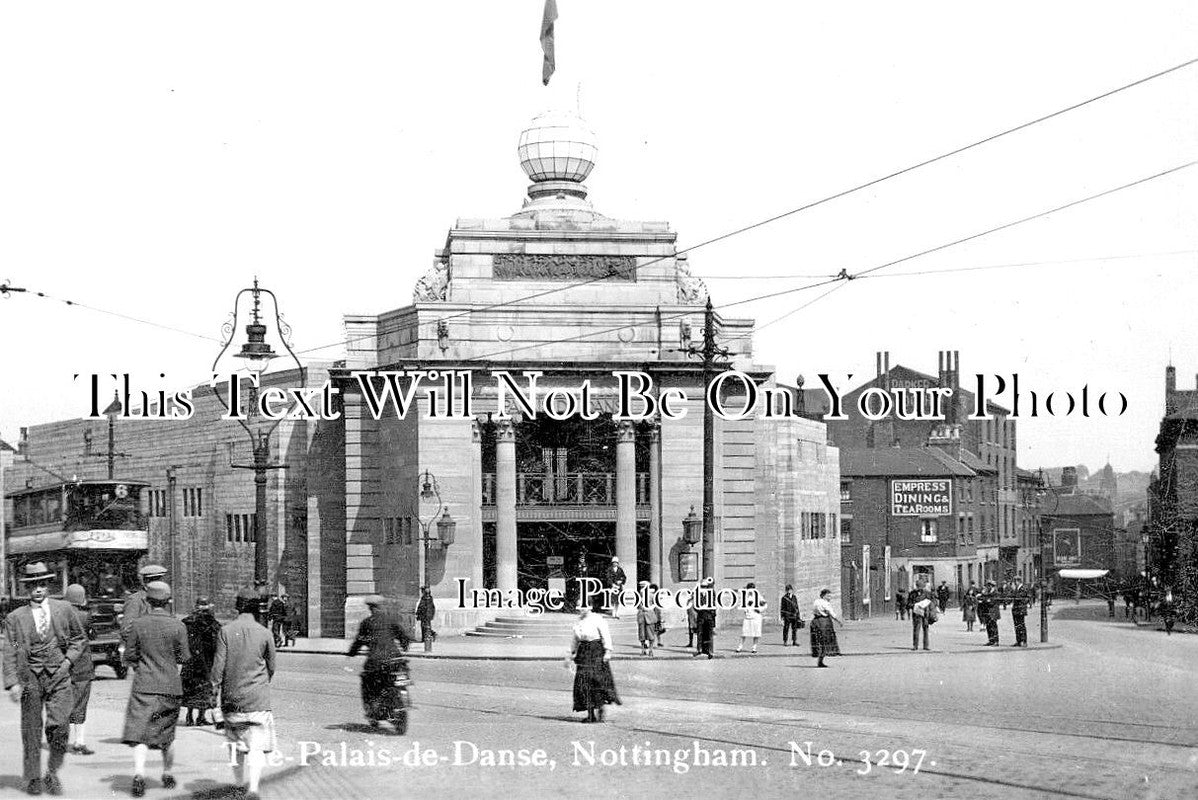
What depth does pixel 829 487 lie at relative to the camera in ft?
166

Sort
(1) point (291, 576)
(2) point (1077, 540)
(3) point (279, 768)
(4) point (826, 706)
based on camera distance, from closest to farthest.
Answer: (3) point (279, 768) < (4) point (826, 706) < (1) point (291, 576) < (2) point (1077, 540)

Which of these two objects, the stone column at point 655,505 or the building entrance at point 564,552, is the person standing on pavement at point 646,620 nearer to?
the stone column at point 655,505

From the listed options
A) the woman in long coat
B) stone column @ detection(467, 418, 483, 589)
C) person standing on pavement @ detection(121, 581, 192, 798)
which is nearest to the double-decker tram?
stone column @ detection(467, 418, 483, 589)

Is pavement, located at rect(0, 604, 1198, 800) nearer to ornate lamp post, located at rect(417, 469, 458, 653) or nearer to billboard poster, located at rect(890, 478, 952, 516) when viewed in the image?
ornate lamp post, located at rect(417, 469, 458, 653)

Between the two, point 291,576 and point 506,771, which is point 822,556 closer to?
point 291,576

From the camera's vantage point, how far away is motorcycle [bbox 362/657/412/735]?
16.1 m

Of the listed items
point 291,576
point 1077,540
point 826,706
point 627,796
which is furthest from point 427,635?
point 1077,540

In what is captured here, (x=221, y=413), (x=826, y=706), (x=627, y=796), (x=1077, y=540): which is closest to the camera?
(x=627, y=796)

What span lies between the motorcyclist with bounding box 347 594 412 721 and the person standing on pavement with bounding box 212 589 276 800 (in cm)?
299

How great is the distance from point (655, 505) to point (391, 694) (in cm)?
2274

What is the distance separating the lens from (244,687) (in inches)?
509

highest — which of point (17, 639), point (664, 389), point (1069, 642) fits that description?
point (664, 389)

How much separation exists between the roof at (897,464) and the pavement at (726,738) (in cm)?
4433

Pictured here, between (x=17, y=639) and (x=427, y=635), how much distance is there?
22151 mm
